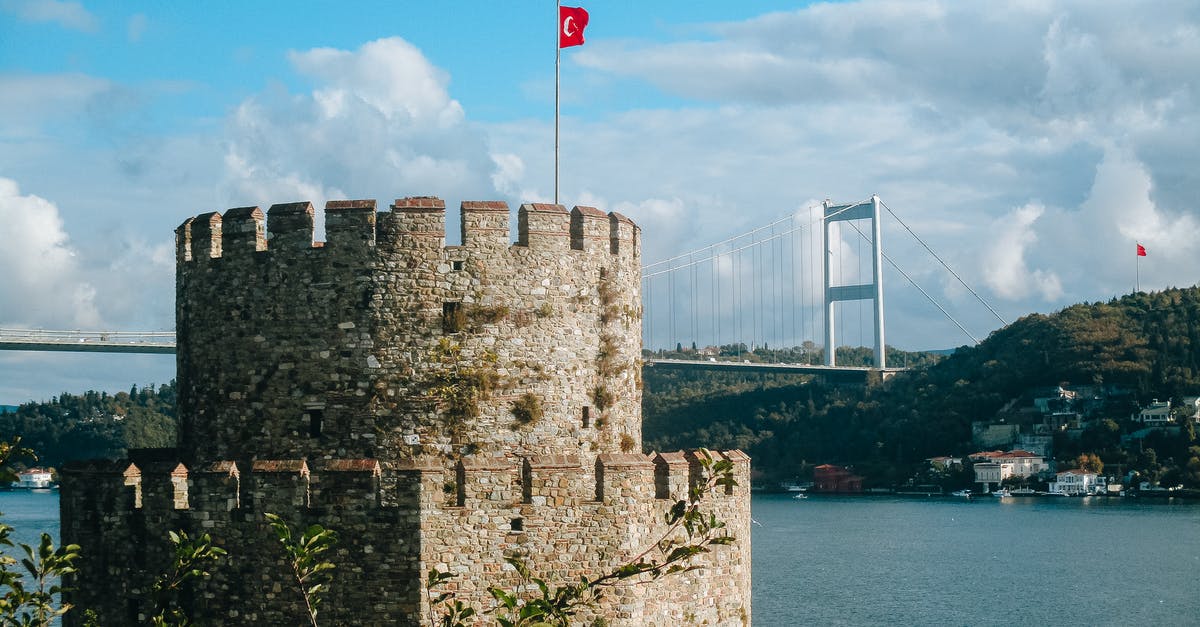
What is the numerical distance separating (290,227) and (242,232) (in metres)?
0.40

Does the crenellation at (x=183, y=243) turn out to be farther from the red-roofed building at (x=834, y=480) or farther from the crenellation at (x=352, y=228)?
the red-roofed building at (x=834, y=480)

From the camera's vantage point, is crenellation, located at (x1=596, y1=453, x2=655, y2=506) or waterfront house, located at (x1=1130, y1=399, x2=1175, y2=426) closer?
crenellation, located at (x1=596, y1=453, x2=655, y2=506)

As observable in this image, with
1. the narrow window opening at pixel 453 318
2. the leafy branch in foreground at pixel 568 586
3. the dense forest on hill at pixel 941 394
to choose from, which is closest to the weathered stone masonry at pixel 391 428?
the narrow window opening at pixel 453 318

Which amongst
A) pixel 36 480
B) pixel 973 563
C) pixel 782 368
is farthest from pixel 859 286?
pixel 36 480

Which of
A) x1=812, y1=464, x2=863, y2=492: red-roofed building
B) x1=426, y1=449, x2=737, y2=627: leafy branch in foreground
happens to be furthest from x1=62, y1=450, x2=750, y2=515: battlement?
x1=812, y1=464, x2=863, y2=492: red-roofed building

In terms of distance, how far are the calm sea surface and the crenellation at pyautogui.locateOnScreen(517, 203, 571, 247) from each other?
127 ft

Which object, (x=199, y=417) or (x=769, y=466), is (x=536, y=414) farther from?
(x=769, y=466)

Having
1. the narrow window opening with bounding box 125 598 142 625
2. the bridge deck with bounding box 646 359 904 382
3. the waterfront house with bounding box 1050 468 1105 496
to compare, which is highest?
the bridge deck with bounding box 646 359 904 382

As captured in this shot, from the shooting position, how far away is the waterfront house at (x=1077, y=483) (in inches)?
4609

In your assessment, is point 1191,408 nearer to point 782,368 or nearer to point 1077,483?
point 1077,483

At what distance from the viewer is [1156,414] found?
387 feet

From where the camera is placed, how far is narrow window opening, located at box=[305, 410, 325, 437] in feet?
28.8

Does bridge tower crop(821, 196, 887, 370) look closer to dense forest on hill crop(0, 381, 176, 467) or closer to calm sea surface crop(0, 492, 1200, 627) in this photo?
calm sea surface crop(0, 492, 1200, 627)

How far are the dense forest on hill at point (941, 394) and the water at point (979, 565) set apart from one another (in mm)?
17875
